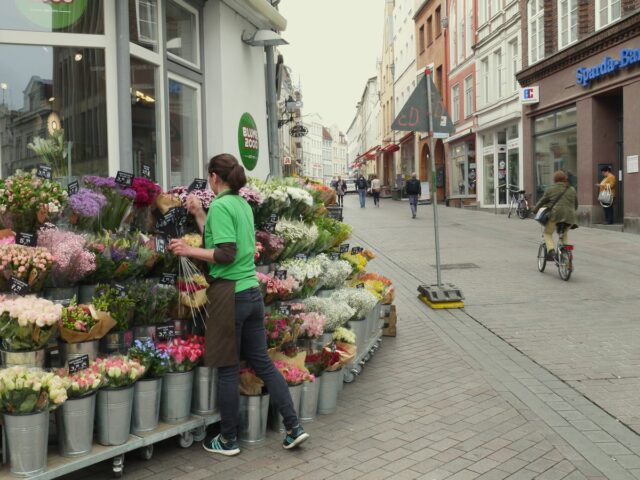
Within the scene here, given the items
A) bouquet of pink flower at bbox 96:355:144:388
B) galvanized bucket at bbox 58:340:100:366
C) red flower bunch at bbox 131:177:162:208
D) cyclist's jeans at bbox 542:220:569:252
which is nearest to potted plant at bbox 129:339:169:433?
bouquet of pink flower at bbox 96:355:144:388

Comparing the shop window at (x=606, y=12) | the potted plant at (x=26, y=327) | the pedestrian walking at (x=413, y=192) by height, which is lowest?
the potted plant at (x=26, y=327)

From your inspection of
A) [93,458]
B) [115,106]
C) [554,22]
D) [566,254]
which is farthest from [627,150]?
[93,458]

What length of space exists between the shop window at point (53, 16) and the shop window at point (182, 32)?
4.05ft

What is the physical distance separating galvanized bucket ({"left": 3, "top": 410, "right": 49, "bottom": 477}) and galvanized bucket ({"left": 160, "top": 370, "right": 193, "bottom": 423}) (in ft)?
2.83

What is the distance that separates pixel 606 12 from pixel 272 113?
1192 centimetres

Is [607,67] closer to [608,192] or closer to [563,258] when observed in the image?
[608,192]

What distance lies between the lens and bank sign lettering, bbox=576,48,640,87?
16.3m

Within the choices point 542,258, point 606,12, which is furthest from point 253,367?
point 606,12

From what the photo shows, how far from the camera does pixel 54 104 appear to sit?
21.0ft

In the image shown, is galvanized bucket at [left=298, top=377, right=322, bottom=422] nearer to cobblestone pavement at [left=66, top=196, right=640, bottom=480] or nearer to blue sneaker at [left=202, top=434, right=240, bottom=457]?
cobblestone pavement at [left=66, top=196, right=640, bottom=480]

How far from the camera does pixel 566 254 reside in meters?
10.9

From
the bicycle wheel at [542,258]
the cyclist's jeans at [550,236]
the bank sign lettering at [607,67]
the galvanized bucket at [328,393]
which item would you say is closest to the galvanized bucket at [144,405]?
the galvanized bucket at [328,393]

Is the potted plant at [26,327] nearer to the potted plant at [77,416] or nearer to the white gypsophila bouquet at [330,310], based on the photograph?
the potted plant at [77,416]

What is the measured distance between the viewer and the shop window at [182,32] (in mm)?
7641
